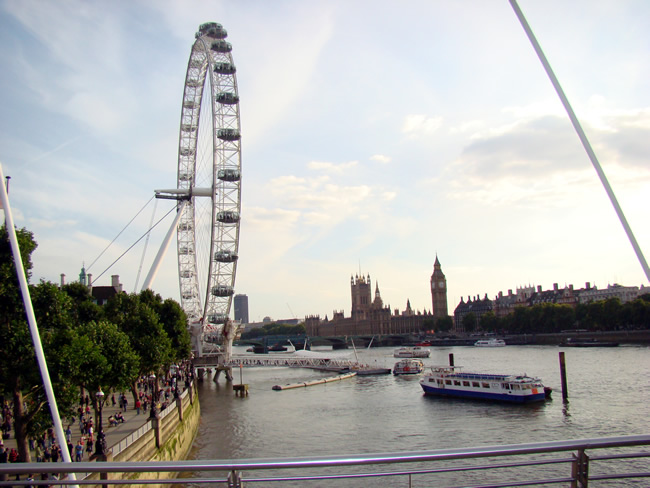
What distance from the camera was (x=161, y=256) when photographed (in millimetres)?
38156

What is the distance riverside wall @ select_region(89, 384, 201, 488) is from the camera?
50.8ft

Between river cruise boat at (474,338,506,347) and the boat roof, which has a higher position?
the boat roof

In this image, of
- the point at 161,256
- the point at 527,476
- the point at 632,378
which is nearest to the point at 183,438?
the point at 527,476

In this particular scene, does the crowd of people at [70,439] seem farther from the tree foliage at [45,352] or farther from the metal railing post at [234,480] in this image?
the metal railing post at [234,480]

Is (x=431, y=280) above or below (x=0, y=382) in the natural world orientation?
above

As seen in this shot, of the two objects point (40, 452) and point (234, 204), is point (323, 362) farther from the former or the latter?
point (40, 452)

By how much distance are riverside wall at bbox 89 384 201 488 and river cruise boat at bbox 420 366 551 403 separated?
19.0 metres

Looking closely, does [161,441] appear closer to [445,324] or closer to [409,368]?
[409,368]

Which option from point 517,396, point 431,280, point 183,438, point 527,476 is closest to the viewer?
point 527,476

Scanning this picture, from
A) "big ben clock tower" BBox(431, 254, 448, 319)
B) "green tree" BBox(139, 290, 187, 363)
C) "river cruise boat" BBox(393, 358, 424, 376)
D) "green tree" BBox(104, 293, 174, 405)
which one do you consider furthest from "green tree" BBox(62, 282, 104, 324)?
"big ben clock tower" BBox(431, 254, 448, 319)

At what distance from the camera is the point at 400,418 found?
32250 millimetres

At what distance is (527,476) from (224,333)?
41.7 metres

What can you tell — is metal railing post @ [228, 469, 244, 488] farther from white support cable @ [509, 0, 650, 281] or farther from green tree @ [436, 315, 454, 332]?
green tree @ [436, 315, 454, 332]

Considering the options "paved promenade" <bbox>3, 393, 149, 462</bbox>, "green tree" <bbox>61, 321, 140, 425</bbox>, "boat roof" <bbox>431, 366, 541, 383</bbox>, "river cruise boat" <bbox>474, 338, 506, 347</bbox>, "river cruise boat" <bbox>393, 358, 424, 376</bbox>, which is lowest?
"river cruise boat" <bbox>474, 338, 506, 347</bbox>
